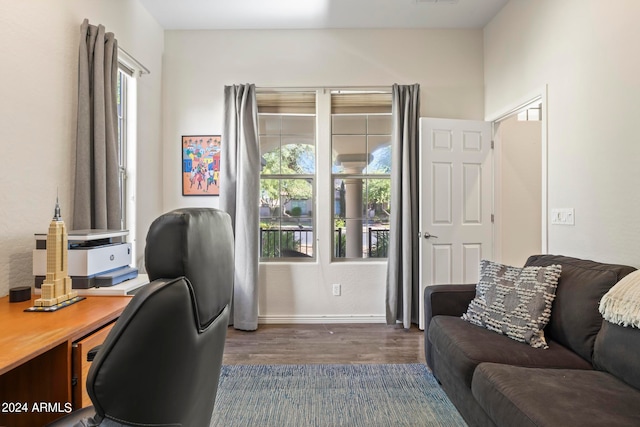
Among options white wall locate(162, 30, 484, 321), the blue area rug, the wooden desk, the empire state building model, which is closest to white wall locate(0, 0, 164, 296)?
the empire state building model

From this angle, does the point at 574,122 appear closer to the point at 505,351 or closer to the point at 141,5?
the point at 505,351

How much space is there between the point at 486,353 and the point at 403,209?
71.3 inches

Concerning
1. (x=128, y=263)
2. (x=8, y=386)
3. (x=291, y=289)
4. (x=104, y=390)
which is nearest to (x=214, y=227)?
(x=104, y=390)

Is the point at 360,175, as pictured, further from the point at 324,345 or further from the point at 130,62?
the point at 130,62

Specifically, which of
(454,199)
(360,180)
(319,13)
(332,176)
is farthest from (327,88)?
(454,199)

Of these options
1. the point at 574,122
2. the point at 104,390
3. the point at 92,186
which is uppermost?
the point at 574,122

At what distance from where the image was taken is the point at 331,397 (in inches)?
81.5

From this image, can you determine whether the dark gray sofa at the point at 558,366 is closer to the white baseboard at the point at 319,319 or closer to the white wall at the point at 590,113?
the white wall at the point at 590,113

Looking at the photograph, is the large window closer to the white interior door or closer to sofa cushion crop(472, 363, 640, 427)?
the white interior door

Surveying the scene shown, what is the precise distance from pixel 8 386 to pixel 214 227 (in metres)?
1.04

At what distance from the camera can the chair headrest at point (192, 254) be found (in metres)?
0.68

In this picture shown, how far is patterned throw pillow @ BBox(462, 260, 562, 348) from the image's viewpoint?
1.80 meters

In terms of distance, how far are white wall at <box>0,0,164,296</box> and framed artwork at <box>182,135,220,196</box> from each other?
4.17 feet

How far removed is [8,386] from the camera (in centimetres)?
114
